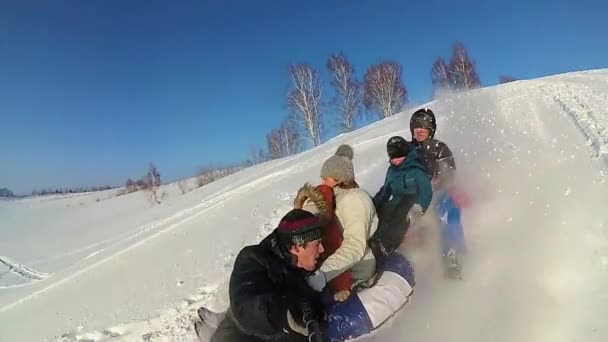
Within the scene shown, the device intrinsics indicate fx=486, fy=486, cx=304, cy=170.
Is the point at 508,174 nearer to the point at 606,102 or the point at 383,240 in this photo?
the point at 383,240

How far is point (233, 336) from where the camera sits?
2973mm

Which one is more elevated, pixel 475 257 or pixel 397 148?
pixel 397 148

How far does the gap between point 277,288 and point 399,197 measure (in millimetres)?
2462

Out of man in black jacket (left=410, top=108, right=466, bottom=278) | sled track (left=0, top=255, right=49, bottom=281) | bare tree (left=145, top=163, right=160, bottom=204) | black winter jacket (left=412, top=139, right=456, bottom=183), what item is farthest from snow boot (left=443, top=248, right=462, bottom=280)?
bare tree (left=145, top=163, right=160, bottom=204)

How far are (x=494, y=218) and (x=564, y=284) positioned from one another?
1.81 m

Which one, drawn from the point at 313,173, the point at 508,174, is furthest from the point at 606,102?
the point at 313,173

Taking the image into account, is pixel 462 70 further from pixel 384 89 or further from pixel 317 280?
pixel 317 280

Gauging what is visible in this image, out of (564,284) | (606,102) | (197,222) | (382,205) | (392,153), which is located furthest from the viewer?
(606,102)

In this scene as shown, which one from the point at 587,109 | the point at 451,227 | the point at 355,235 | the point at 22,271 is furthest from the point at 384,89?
the point at 355,235

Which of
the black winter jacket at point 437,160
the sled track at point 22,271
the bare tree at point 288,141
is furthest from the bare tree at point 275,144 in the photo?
the black winter jacket at point 437,160

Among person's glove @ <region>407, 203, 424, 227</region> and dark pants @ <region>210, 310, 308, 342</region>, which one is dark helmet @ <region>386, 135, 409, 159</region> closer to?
person's glove @ <region>407, 203, 424, 227</region>

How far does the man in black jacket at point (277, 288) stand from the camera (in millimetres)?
2695

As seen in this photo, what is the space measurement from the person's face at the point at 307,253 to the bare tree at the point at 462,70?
34.6 metres

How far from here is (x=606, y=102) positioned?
11.0 metres
